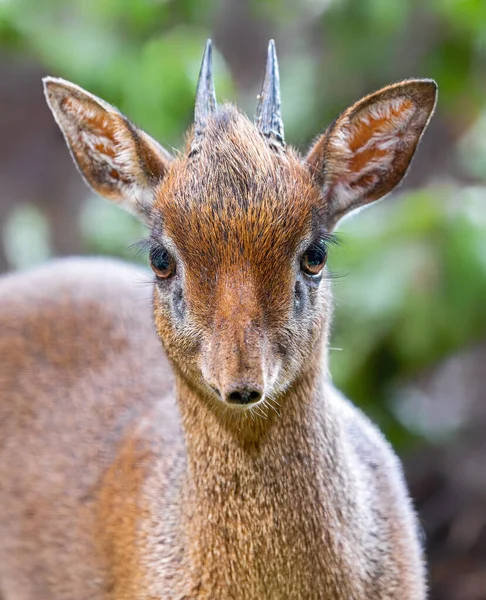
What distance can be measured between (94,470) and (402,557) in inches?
50.5

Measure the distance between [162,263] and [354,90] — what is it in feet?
12.3

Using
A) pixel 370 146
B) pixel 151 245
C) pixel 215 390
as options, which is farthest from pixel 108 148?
pixel 215 390

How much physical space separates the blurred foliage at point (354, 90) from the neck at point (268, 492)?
2.02m

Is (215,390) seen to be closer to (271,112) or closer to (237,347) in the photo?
(237,347)

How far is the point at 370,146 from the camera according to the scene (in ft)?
11.3

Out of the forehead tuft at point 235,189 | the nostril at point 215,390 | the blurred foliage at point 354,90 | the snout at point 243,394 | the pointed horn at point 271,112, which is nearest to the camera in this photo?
the snout at point 243,394

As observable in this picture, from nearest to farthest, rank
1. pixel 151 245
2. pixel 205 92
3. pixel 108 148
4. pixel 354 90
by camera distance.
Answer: pixel 151 245, pixel 205 92, pixel 108 148, pixel 354 90

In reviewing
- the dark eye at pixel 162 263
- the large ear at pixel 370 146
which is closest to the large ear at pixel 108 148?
the dark eye at pixel 162 263

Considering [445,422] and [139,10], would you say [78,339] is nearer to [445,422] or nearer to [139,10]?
[139,10]

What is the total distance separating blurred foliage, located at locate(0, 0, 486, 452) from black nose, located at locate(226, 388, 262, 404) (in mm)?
2569

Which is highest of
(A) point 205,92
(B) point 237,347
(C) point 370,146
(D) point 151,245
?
(A) point 205,92

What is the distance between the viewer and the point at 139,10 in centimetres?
548

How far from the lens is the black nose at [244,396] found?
2709 millimetres

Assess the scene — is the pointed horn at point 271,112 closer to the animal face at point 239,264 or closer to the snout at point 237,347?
the animal face at point 239,264
